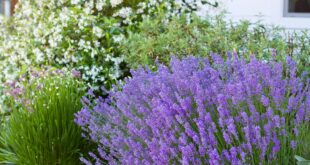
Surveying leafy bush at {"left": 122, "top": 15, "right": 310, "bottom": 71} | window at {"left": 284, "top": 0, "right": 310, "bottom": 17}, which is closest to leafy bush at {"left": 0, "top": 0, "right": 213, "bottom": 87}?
leafy bush at {"left": 122, "top": 15, "right": 310, "bottom": 71}

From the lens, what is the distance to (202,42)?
4.60 meters

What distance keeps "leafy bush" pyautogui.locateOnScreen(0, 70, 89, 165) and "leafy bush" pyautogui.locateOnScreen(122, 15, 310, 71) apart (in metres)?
0.84

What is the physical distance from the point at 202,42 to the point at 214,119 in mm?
1750

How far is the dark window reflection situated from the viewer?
6.24 metres

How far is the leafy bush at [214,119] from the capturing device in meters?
2.59

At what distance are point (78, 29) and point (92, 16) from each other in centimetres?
18

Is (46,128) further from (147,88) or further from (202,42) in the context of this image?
(202,42)

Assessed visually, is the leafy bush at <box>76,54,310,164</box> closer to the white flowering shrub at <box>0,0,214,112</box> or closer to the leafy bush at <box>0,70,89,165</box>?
the leafy bush at <box>0,70,89,165</box>

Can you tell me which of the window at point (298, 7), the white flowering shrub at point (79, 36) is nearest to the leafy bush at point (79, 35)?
the white flowering shrub at point (79, 36)

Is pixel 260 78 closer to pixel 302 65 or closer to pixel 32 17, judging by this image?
pixel 302 65

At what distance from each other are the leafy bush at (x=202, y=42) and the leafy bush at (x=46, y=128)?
836 mm

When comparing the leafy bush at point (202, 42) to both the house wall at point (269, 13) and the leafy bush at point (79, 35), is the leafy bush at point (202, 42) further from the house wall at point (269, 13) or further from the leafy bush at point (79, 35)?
the house wall at point (269, 13)

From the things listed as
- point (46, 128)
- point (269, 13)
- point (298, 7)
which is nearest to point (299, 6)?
point (298, 7)

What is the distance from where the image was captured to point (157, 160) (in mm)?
2639
